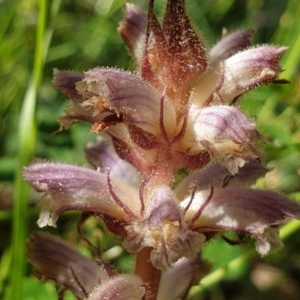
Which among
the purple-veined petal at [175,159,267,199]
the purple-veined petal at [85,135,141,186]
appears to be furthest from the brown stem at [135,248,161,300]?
Result: the purple-veined petal at [85,135,141,186]

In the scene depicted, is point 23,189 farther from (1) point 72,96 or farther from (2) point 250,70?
(2) point 250,70

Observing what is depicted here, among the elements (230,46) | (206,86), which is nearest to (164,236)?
(206,86)

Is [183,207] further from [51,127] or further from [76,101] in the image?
[51,127]

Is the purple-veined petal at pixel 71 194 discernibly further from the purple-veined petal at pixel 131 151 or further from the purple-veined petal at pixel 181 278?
the purple-veined petal at pixel 181 278

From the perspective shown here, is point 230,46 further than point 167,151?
Yes

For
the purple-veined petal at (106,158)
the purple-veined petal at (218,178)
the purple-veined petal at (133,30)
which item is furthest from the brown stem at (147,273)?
the purple-veined petal at (133,30)

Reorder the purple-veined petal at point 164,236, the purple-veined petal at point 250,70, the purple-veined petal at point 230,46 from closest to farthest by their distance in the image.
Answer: the purple-veined petal at point 164,236, the purple-veined petal at point 250,70, the purple-veined petal at point 230,46
